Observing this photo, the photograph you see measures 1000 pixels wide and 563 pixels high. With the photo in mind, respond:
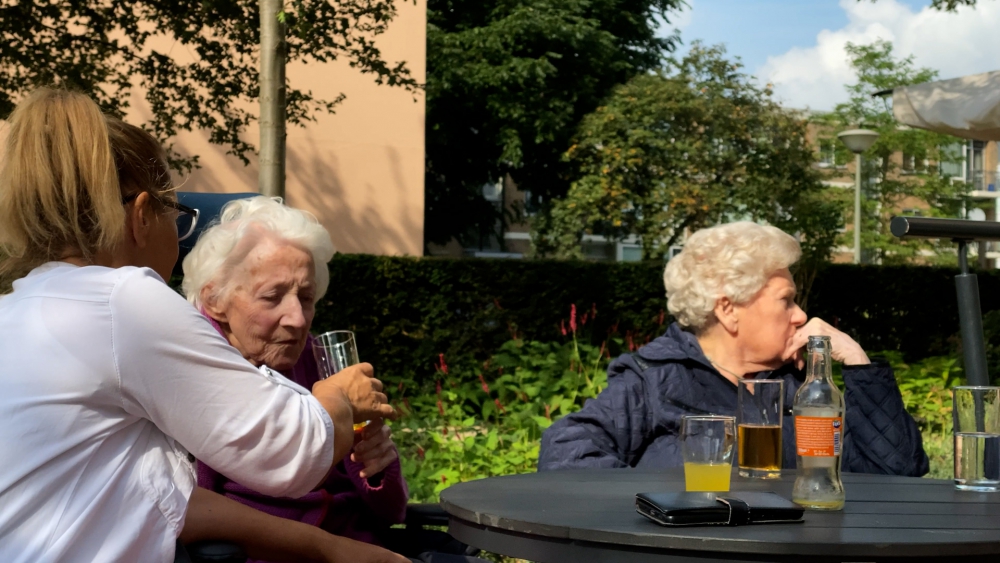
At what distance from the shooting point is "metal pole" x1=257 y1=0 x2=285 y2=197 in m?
5.38

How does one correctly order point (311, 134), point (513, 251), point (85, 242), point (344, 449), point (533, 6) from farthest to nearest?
point (513, 251), point (533, 6), point (311, 134), point (344, 449), point (85, 242)

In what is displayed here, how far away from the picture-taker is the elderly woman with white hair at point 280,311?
2.48 metres

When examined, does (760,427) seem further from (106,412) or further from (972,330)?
(106,412)

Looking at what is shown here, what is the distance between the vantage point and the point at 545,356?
8.52 m

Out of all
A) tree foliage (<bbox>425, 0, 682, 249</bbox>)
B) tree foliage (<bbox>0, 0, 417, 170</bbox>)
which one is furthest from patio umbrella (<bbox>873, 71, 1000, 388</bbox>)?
tree foliage (<bbox>425, 0, 682, 249</bbox>)

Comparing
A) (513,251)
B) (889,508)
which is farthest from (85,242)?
(513,251)

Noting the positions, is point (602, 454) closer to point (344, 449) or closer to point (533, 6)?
point (344, 449)

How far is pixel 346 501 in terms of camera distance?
2.58 metres

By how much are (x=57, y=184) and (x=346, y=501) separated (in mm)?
1196

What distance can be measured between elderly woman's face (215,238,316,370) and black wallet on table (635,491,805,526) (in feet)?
3.42

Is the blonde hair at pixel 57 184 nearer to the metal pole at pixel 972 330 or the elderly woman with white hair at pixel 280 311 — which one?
the elderly woman with white hair at pixel 280 311

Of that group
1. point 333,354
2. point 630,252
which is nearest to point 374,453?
point 333,354

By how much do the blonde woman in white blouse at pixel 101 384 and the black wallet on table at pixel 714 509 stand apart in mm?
571

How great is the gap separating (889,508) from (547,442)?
3.80 feet
